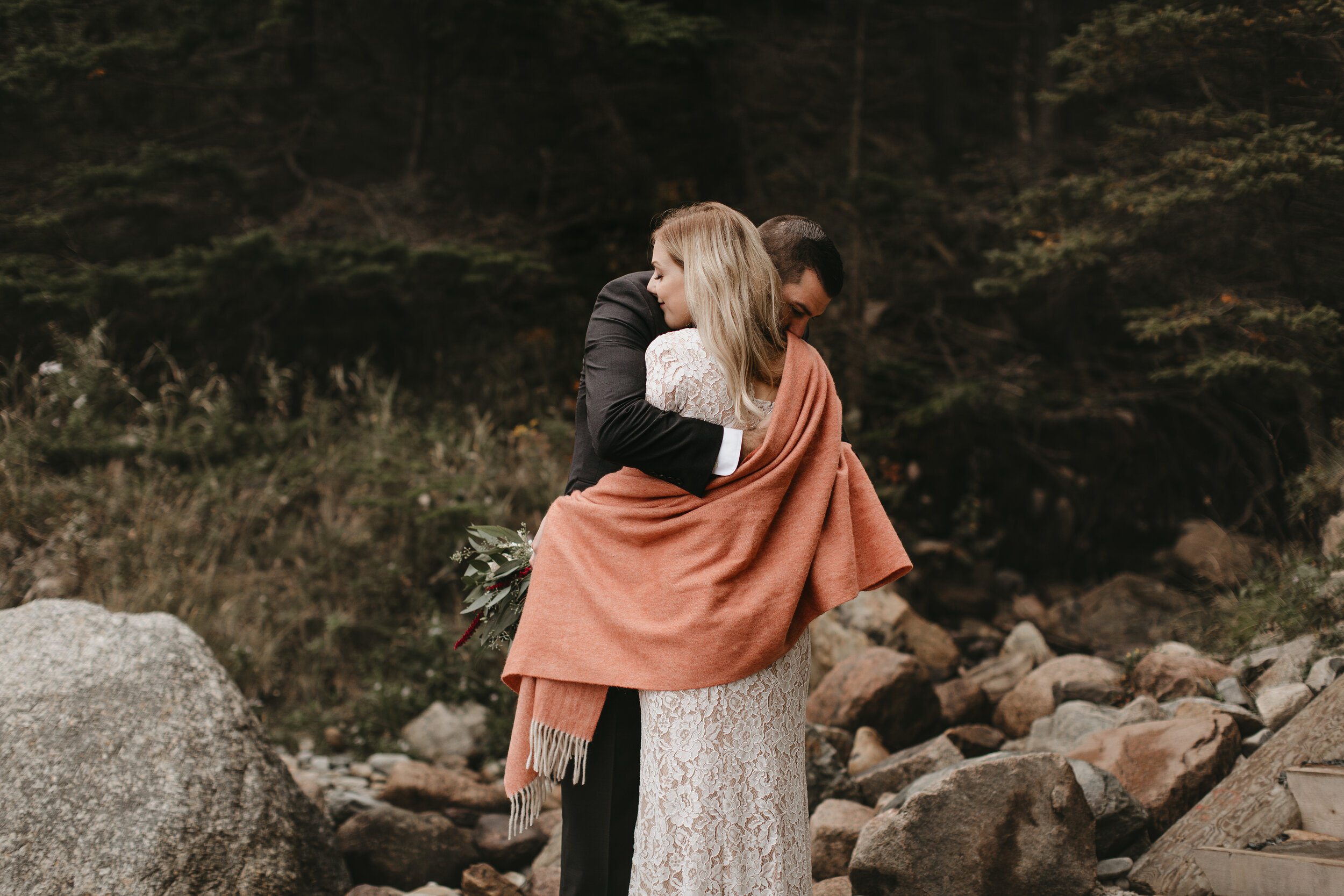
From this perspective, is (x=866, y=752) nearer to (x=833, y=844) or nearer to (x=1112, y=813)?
(x=833, y=844)

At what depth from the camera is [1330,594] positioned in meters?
4.00

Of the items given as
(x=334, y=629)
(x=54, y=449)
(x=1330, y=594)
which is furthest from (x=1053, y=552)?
(x=54, y=449)

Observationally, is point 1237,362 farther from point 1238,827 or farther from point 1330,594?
point 1238,827

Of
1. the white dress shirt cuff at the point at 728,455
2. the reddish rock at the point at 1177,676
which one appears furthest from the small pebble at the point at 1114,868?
the white dress shirt cuff at the point at 728,455

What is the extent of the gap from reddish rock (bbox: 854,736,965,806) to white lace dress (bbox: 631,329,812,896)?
1920 millimetres

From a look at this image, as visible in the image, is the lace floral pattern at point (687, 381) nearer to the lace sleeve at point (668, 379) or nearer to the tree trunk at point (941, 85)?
the lace sleeve at point (668, 379)

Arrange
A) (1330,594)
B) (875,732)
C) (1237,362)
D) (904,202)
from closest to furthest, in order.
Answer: (1330,594) → (875,732) → (1237,362) → (904,202)

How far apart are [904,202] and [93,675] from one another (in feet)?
20.2

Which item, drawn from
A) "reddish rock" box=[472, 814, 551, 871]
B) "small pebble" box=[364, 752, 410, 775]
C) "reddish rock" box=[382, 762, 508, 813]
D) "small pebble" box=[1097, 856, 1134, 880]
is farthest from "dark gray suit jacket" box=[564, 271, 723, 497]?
"small pebble" box=[364, 752, 410, 775]

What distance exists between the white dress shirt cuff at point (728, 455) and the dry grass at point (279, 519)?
3347mm

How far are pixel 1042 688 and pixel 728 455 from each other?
335cm

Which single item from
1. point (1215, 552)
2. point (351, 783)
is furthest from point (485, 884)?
point (1215, 552)

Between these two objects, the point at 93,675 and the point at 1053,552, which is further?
the point at 1053,552

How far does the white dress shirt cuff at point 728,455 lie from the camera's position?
190cm
